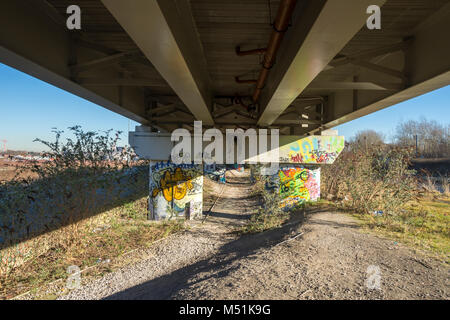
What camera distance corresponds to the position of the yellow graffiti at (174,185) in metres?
10.2

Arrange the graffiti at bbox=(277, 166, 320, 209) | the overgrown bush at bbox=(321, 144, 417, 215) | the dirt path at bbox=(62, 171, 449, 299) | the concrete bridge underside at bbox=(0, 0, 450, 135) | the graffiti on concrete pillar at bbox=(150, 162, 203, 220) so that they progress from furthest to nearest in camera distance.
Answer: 1. the graffiti at bbox=(277, 166, 320, 209)
2. the graffiti on concrete pillar at bbox=(150, 162, 203, 220)
3. the overgrown bush at bbox=(321, 144, 417, 215)
4. the dirt path at bbox=(62, 171, 449, 299)
5. the concrete bridge underside at bbox=(0, 0, 450, 135)

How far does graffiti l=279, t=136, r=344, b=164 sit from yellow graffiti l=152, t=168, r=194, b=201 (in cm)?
465

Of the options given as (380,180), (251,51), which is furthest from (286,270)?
(380,180)

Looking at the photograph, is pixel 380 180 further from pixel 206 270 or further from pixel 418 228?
pixel 206 270

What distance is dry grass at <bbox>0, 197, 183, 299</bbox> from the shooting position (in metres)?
4.93

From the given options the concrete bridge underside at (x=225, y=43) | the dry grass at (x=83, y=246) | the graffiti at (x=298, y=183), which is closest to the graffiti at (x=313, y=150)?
the graffiti at (x=298, y=183)

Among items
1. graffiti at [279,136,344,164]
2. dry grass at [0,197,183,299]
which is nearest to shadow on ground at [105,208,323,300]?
dry grass at [0,197,183,299]

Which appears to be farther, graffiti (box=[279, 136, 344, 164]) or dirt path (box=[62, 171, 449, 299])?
graffiti (box=[279, 136, 344, 164])

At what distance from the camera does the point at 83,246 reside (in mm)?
6625

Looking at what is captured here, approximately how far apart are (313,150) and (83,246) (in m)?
9.05

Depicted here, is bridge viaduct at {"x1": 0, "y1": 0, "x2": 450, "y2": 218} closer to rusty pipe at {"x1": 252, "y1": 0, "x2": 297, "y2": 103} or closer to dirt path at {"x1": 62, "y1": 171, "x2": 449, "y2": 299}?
rusty pipe at {"x1": 252, "y1": 0, "x2": 297, "y2": 103}
